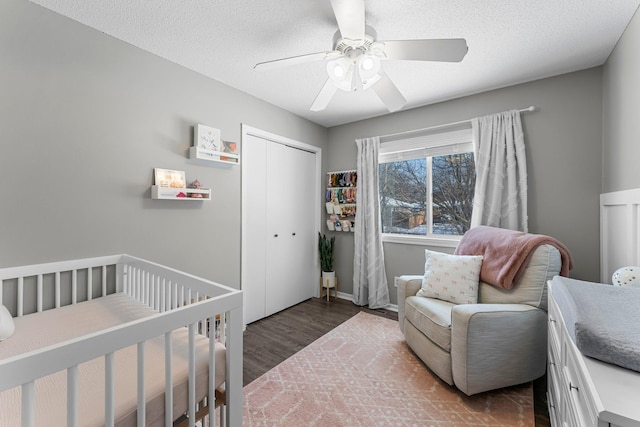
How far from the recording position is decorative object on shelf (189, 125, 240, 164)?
2.22 m

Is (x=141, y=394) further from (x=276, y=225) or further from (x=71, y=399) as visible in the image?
(x=276, y=225)

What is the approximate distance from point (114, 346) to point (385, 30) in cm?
208

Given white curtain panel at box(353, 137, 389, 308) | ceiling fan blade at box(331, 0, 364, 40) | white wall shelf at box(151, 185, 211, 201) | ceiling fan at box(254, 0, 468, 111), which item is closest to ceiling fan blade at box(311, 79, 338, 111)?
ceiling fan at box(254, 0, 468, 111)

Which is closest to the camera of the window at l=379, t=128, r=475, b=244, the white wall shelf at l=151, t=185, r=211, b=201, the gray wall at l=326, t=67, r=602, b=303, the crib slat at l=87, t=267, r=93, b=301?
the crib slat at l=87, t=267, r=93, b=301

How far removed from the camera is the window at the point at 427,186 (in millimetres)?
2811

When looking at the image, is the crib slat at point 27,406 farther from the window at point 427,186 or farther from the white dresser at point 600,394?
the window at point 427,186

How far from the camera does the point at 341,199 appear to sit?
140 inches

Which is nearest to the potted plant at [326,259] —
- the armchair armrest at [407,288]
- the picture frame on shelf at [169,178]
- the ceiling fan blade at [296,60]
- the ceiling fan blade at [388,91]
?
the armchair armrest at [407,288]

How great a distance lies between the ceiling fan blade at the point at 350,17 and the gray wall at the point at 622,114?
1.62 m

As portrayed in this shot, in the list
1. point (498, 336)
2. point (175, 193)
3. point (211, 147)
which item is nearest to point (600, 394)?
point (498, 336)

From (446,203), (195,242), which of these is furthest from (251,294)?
(446,203)

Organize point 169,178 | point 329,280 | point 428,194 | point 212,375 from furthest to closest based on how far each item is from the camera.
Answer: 1. point 329,280
2. point 428,194
3. point 169,178
4. point 212,375

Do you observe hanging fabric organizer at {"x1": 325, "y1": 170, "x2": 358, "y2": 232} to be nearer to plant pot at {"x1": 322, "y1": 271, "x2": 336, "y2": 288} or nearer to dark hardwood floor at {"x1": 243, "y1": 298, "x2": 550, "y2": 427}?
plant pot at {"x1": 322, "y1": 271, "x2": 336, "y2": 288}

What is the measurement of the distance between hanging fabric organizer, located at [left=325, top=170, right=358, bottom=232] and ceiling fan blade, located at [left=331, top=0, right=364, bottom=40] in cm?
214
